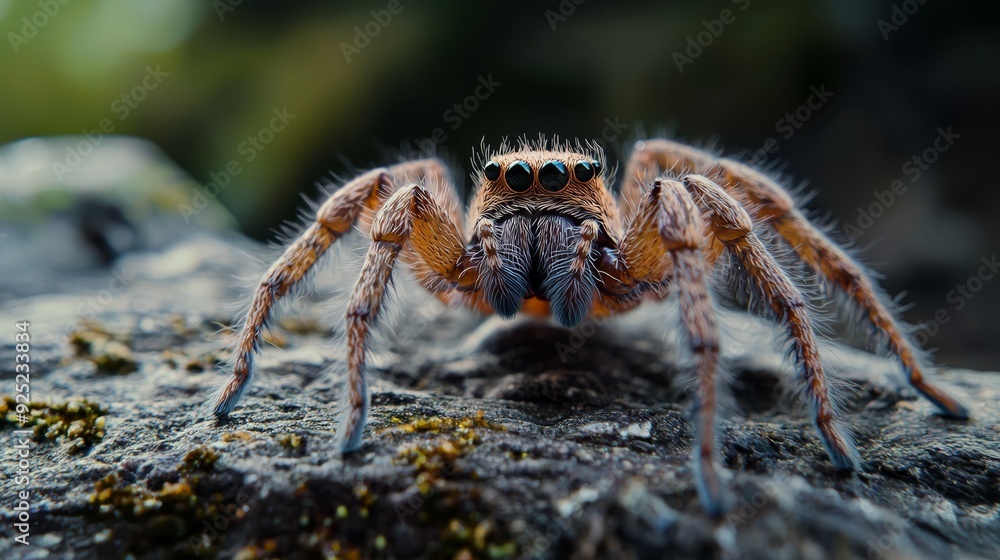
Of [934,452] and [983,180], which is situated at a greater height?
[983,180]

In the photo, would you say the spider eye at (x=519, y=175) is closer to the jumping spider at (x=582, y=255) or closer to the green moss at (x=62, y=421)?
the jumping spider at (x=582, y=255)

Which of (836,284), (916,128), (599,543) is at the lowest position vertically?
(599,543)

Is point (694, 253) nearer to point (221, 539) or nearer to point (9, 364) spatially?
point (221, 539)

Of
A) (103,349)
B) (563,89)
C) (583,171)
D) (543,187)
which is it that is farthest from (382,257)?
(563,89)

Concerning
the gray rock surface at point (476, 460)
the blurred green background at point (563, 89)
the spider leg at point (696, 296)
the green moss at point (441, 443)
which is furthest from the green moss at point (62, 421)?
the blurred green background at point (563, 89)

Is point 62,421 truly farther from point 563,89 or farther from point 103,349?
point 563,89

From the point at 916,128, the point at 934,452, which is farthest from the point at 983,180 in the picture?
the point at 934,452

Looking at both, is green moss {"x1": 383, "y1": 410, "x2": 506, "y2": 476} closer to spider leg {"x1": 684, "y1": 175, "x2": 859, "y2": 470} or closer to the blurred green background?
spider leg {"x1": 684, "y1": 175, "x2": 859, "y2": 470}
